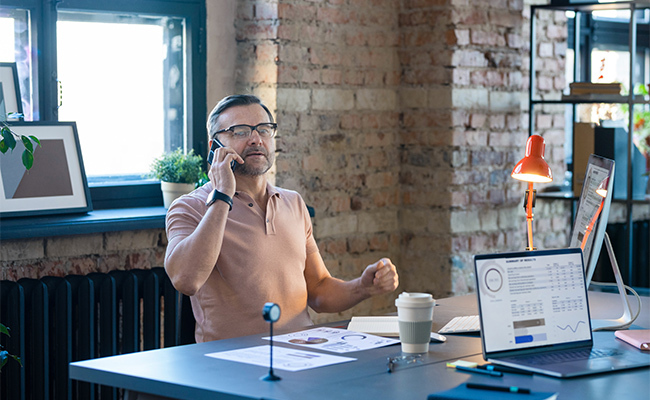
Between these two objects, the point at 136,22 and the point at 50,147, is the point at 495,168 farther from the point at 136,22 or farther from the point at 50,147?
the point at 50,147

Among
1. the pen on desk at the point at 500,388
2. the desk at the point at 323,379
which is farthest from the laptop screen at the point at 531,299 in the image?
the pen on desk at the point at 500,388

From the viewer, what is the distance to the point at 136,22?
356cm

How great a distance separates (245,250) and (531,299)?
2.92 ft

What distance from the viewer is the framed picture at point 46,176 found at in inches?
122

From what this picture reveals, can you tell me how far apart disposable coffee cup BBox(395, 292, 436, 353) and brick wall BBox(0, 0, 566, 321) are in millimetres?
1611

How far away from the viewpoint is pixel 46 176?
320 cm

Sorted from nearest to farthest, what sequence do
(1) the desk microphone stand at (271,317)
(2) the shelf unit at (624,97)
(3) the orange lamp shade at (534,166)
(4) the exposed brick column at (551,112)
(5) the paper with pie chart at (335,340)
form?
(1) the desk microphone stand at (271,317)
(5) the paper with pie chart at (335,340)
(3) the orange lamp shade at (534,166)
(2) the shelf unit at (624,97)
(4) the exposed brick column at (551,112)

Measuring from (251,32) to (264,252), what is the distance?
131 centimetres

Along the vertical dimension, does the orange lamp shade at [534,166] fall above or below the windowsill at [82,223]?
above

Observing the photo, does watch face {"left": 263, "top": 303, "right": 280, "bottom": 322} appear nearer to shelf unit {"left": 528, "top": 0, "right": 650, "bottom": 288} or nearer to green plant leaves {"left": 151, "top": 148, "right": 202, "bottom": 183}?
green plant leaves {"left": 151, "top": 148, "right": 202, "bottom": 183}

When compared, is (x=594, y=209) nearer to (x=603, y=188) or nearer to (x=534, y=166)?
(x=603, y=188)

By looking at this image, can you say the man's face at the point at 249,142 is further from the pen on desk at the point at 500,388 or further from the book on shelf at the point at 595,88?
the book on shelf at the point at 595,88

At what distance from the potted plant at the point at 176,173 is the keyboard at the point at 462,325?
1.32 metres

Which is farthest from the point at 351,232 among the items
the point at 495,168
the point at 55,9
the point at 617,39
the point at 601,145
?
the point at 617,39
